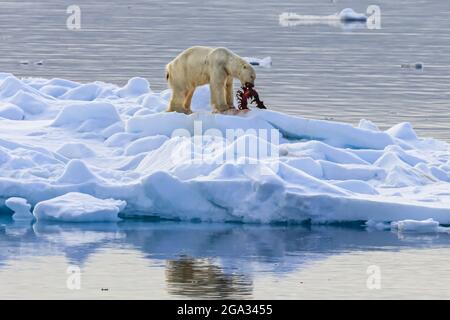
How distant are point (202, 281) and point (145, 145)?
18.2 ft

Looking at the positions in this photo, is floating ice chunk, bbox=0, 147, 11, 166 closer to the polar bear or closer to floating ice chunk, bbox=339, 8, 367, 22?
the polar bear

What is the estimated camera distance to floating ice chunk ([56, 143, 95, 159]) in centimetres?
2262

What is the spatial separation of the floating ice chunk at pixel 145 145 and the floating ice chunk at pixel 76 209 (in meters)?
2.15

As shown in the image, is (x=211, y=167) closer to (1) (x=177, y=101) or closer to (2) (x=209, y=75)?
(2) (x=209, y=75)

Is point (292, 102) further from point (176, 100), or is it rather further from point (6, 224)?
point (6, 224)

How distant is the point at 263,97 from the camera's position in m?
36.6

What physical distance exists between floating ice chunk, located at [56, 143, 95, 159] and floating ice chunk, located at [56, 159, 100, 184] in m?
1.46

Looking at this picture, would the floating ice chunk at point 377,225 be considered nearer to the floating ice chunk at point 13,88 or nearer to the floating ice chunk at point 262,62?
the floating ice chunk at point 13,88

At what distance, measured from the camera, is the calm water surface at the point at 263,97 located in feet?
57.4

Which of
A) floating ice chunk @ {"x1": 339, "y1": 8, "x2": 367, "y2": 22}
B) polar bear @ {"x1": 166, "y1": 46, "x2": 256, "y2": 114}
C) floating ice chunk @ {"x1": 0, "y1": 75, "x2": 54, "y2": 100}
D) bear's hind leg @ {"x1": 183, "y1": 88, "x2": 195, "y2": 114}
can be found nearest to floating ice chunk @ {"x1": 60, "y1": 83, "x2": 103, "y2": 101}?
floating ice chunk @ {"x1": 0, "y1": 75, "x2": 54, "y2": 100}

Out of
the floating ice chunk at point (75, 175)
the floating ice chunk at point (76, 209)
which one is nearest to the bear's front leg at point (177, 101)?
the floating ice chunk at point (75, 175)

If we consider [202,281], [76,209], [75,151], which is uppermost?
[75,151]

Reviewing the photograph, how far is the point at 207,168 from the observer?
21078 mm

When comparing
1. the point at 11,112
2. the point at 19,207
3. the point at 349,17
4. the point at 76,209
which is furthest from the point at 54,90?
the point at 349,17
